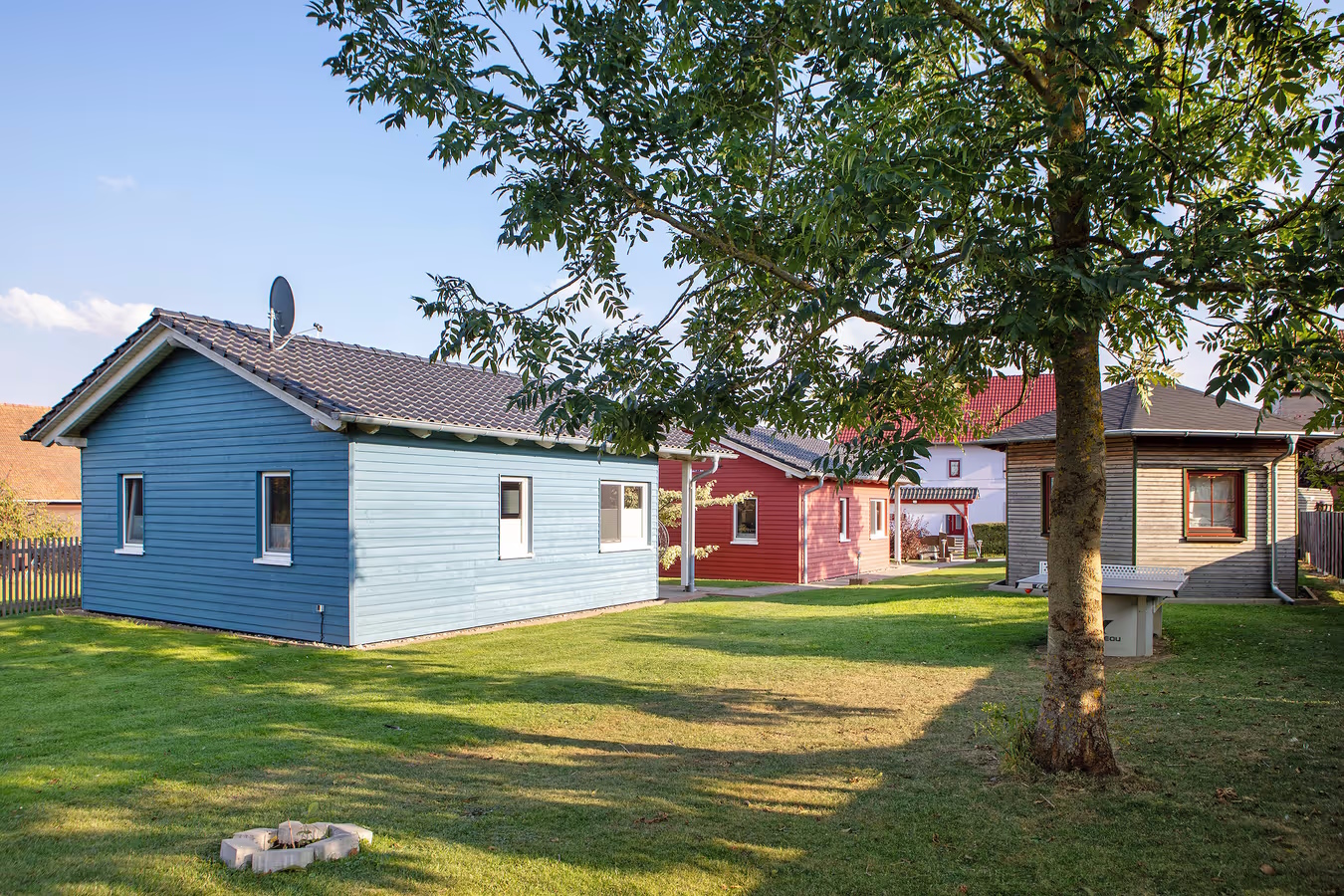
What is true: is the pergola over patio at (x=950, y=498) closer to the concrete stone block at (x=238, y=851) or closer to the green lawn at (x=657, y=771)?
the green lawn at (x=657, y=771)

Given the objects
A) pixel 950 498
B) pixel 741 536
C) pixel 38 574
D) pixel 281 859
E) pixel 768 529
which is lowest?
pixel 281 859

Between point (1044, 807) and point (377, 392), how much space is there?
10680 millimetres

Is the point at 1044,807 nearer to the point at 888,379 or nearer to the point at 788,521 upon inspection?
the point at 888,379

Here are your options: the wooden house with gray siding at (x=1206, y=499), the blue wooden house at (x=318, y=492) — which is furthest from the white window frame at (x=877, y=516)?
the blue wooden house at (x=318, y=492)

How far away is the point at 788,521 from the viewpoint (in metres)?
23.0

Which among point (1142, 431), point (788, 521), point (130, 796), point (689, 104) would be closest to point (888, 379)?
point (689, 104)

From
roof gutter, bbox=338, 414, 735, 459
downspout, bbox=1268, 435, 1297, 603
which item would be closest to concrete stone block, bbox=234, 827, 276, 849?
roof gutter, bbox=338, 414, 735, 459

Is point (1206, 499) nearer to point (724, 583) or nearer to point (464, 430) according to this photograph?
point (724, 583)

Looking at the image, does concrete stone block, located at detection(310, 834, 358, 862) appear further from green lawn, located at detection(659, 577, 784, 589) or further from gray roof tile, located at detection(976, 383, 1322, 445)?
green lawn, located at detection(659, 577, 784, 589)

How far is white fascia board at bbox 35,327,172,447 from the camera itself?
1408 cm

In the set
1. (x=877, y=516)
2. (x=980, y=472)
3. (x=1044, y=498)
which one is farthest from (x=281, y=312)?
(x=980, y=472)

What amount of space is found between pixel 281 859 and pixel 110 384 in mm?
12882

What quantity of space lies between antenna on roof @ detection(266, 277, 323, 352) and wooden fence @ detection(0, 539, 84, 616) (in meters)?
6.91

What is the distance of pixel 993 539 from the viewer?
115 ft
